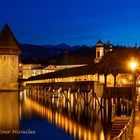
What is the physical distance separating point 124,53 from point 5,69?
40810mm

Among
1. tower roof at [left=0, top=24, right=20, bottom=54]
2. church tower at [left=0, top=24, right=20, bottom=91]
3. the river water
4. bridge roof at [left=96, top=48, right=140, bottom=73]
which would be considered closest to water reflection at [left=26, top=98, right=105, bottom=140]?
the river water

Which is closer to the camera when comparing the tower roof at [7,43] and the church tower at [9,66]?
the church tower at [9,66]

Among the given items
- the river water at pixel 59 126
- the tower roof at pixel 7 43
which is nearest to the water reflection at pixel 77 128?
the river water at pixel 59 126

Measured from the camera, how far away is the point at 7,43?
7869 centimetres

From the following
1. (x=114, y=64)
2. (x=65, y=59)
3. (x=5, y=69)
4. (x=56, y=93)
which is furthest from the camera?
(x=65, y=59)

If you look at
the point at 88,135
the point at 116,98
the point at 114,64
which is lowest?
the point at 88,135

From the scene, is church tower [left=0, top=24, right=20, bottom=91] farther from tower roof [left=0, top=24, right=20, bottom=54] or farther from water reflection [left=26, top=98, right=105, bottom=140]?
water reflection [left=26, top=98, right=105, bottom=140]

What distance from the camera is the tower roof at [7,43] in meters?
78.1

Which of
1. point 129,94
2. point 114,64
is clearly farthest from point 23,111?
point 129,94

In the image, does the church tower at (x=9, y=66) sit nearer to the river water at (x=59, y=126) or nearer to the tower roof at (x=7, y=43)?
the tower roof at (x=7, y=43)

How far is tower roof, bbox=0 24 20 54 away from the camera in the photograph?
256 ft

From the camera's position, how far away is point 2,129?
84.2 feet

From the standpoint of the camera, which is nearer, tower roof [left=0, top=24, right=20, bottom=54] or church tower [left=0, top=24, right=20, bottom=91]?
church tower [left=0, top=24, right=20, bottom=91]

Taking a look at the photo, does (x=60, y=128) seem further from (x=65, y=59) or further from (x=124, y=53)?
(x=65, y=59)
